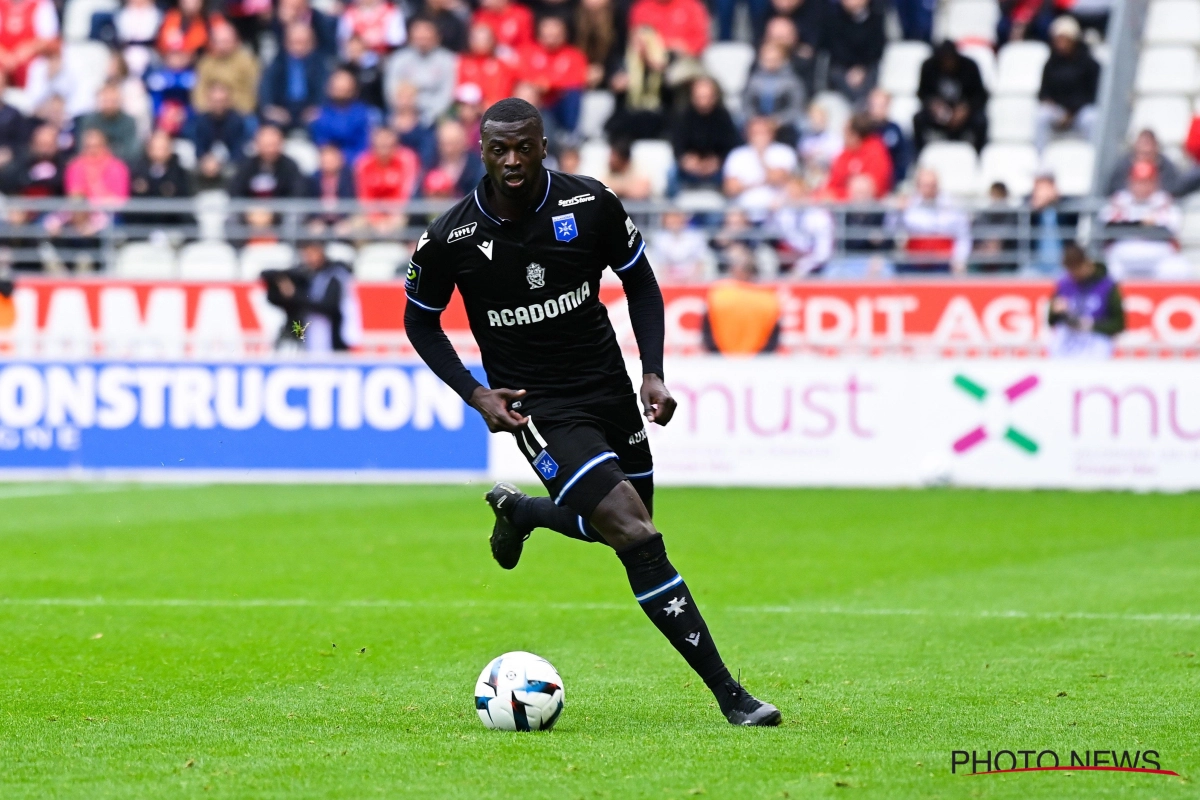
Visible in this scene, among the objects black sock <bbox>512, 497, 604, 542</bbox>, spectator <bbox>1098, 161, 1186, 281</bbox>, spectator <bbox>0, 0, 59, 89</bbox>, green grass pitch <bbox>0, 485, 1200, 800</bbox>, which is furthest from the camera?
spectator <bbox>0, 0, 59, 89</bbox>

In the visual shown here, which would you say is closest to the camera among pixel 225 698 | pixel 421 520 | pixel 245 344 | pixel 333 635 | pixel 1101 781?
pixel 1101 781

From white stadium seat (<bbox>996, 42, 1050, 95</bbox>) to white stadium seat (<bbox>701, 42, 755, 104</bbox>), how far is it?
304cm

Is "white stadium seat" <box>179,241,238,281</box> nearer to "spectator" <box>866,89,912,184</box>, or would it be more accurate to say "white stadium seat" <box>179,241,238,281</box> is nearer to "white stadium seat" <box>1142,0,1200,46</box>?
"spectator" <box>866,89,912,184</box>

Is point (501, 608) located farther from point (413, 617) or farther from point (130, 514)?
point (130, 514)

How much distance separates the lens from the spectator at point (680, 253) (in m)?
20.3

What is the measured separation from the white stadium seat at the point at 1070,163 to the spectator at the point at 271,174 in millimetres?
8360

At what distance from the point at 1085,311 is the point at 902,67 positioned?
22.2 feet

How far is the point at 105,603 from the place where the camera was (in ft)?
33.4

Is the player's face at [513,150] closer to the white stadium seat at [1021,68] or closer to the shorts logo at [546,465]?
the shorts logo at [546,465]

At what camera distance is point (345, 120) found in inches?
907

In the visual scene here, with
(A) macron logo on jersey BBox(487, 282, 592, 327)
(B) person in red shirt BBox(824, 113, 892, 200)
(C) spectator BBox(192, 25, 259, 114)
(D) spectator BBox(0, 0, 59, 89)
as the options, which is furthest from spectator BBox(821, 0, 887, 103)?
(A) macron logo on jersey BBox(487, 282, 592, 327)

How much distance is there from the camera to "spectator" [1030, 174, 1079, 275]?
19812mm

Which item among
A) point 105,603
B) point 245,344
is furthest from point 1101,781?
point 245,344

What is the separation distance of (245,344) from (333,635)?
1007 cm
